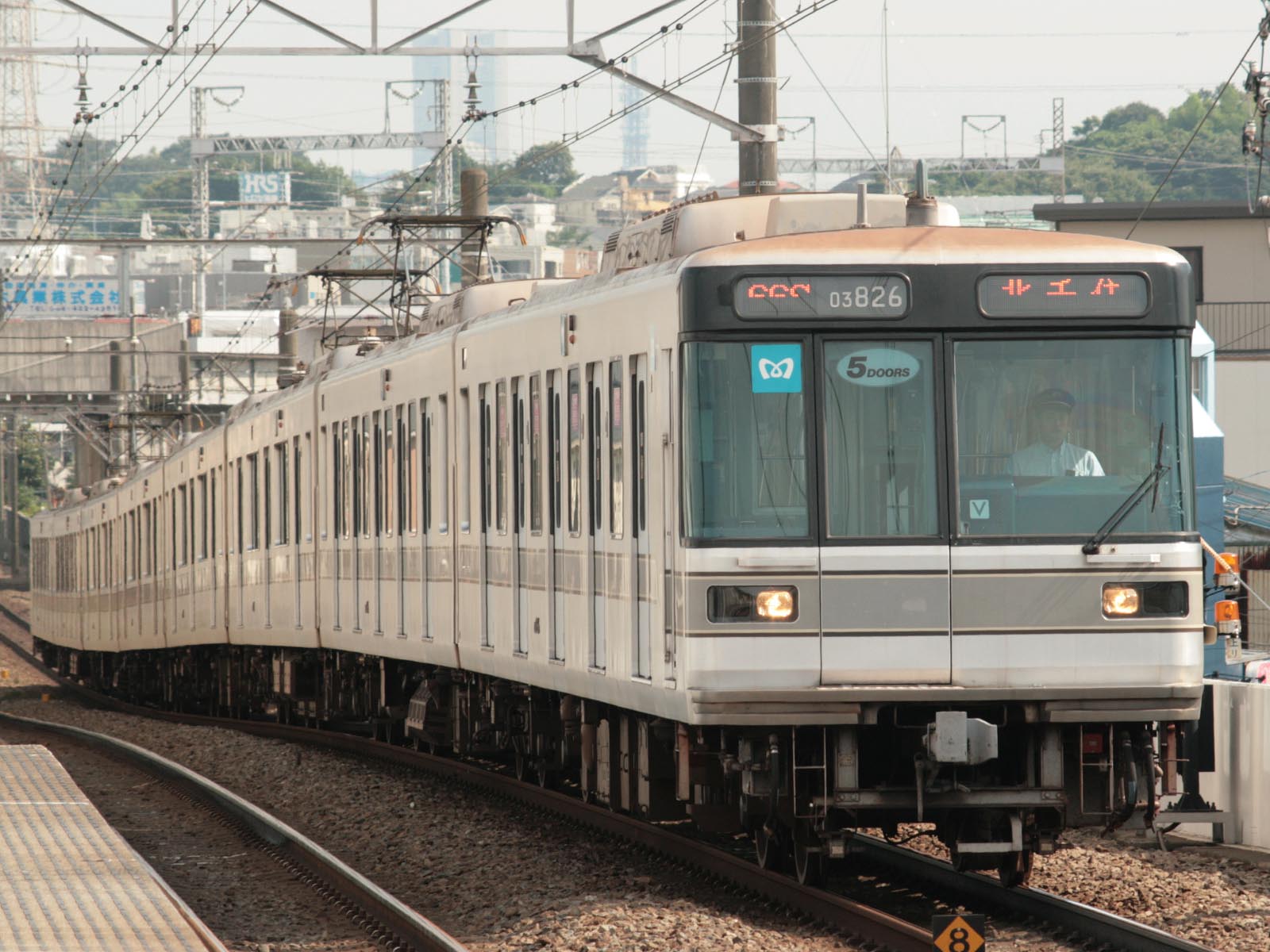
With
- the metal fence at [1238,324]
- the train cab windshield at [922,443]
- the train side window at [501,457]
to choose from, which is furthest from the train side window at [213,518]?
the metal fence at [1238,324]

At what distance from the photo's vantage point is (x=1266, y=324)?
39812mm

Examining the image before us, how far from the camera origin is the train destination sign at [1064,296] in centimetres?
913

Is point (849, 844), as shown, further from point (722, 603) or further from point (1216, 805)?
point (1216, 805)

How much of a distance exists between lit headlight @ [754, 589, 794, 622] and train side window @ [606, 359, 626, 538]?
1472mm

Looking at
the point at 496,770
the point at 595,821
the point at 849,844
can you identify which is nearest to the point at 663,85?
the point at 496,770

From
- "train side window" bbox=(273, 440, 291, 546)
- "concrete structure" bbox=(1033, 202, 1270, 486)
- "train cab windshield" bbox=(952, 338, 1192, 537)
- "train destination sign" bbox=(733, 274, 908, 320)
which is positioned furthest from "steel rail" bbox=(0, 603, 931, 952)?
"concrete structure" bbox=(1033, 202, 1270, 486)

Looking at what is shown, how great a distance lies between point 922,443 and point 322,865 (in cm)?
420

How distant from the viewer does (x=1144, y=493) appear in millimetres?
9055

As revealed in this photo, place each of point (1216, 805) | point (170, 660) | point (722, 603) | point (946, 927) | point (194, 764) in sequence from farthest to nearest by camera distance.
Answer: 1. point (170, 660)
2. point (194, 764)
3. point (1216, 805)
4. point (722, 603)
5. point (946, 927)

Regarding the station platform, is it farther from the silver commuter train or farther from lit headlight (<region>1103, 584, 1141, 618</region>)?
lit headlight (<region>1103, 584, 1141, 618</region>)

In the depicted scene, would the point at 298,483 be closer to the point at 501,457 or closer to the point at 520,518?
the point at 501,457

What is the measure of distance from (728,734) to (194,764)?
1086cm

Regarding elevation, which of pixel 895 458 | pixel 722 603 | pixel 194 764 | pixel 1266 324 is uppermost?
pixel 1266 324

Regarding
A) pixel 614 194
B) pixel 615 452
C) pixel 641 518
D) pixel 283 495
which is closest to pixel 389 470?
pixel 283 495
